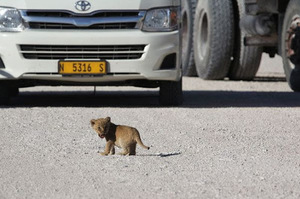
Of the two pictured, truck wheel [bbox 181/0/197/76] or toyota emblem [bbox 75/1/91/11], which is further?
truck wheel [bbox 181/0/197/76]

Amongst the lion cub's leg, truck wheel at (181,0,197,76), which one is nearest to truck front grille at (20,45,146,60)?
the lion cub's leg

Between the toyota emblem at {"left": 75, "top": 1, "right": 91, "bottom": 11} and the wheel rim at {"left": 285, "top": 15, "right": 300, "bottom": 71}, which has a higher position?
the toyota emblem at {"left": 75, "top": 1, "right": 91, "bottom": 11}

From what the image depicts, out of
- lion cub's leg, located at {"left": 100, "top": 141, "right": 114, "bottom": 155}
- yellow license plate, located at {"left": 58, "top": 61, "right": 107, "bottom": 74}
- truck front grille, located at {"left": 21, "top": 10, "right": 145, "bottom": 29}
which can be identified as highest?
lion cub's leg, located at {"left": 100, "top": 141, "right": 114, "bottom": 155}

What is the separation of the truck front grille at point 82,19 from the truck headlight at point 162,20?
90mm

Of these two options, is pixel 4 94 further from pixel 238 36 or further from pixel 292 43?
pixel 238 36

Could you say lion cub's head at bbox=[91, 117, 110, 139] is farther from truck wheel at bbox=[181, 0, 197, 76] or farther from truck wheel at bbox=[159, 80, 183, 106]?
truck wheel at bbox=[181, 0, 197, 76]

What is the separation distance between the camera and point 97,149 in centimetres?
787

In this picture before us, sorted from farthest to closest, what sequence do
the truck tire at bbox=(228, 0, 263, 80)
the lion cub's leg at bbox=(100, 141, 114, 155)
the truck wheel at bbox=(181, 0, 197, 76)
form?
1. the truck wheel at bbox=(181, 0, 197, 76)
2. the truck tire at bbox=(228, 0, 263, 80)
3. the lion cub's leg at bbox=(100, 141, 114, 155)

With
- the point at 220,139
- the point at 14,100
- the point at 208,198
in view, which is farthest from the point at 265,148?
the point at 14,100

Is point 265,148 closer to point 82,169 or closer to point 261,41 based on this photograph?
point 82,169

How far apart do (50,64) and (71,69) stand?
0.74 ft

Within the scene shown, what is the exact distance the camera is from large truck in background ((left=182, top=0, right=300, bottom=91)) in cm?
1345

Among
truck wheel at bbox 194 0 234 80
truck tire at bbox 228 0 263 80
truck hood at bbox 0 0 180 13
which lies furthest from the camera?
truck tire at bbox 228 0 263 80

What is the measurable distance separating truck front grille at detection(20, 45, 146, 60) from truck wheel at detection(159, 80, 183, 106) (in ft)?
2.46
